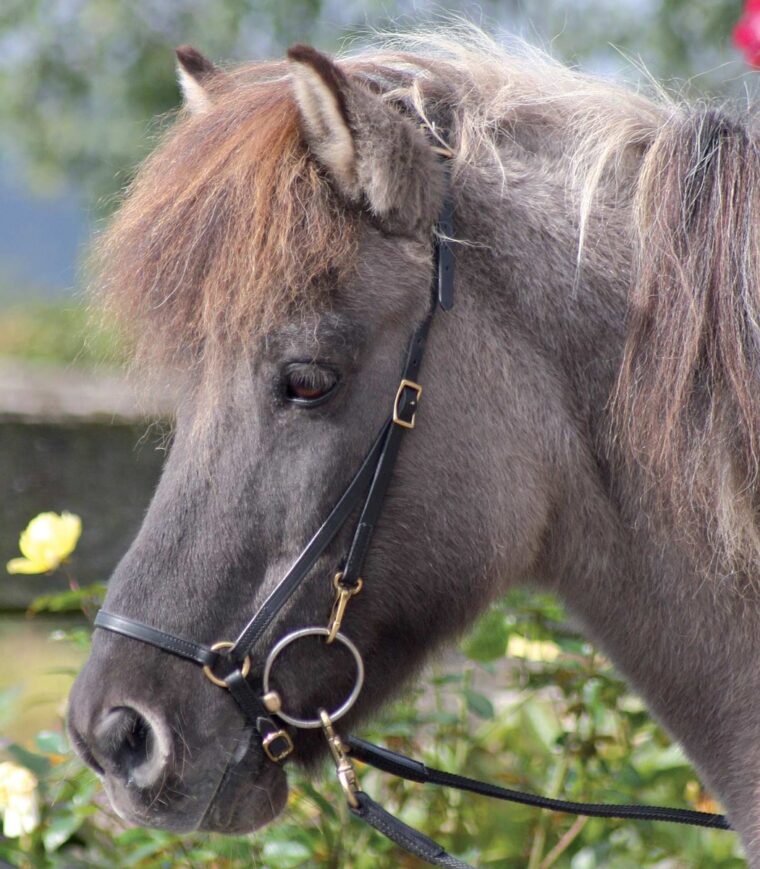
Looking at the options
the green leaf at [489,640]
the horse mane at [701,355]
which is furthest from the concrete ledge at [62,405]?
the horse mane at [701,355]

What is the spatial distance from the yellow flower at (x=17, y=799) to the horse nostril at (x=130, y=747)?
57 centimetres

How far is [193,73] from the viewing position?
6.80 feet

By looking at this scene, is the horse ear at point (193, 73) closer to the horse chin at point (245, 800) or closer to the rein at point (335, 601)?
the rein at point (335, 601)

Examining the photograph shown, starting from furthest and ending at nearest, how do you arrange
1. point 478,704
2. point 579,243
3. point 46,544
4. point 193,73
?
point 478,704 < point 46,544 < point 193,73 < point 579,243

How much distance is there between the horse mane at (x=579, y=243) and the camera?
166 centimetres

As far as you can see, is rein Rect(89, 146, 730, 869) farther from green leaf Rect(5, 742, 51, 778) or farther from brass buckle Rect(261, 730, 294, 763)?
green leaf Rect(5, 742, 51, 778)

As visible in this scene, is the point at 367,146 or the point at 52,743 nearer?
the point at 367,146

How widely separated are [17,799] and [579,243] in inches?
63.5

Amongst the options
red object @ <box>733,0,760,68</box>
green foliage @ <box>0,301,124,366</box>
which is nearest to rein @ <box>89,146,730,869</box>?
red object @ <box>733,0,760,68</box>

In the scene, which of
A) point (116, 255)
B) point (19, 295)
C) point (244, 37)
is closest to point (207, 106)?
point (116, 255)

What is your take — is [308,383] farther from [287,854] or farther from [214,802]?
[287,854]

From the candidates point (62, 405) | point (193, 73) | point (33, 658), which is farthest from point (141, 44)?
point (193, 73)

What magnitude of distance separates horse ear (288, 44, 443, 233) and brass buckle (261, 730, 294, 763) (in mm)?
879

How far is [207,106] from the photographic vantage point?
1.99 metres
